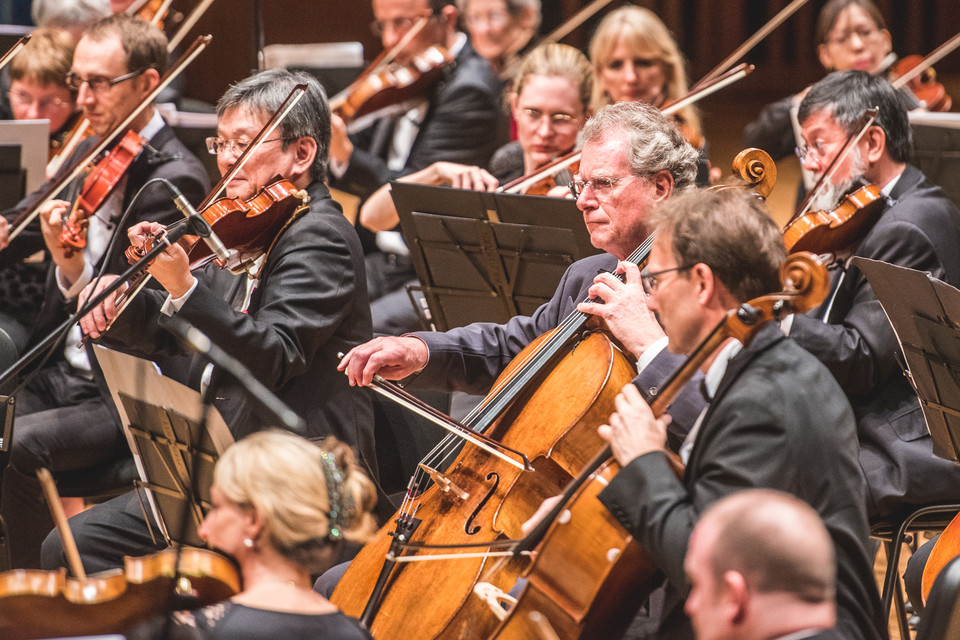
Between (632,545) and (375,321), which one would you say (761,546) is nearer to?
(632,545)


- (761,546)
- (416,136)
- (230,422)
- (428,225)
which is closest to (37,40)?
(416,136)

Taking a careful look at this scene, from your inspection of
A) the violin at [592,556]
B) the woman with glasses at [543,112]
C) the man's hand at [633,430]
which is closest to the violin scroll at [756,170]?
the violin at [592,556]

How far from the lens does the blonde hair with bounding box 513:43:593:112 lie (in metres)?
4.15

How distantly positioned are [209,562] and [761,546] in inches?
32.2

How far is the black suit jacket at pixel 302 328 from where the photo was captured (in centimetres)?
263

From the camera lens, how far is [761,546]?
150 cm

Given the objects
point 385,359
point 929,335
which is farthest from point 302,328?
point 929,335

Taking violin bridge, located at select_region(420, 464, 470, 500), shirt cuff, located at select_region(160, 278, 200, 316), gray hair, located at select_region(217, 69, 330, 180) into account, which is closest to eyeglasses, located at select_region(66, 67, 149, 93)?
gray hair, located at select_region(217, 69, 330, 180)

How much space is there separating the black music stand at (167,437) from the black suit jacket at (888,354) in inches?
57.1

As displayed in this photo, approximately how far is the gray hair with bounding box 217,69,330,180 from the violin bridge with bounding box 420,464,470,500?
0.98 metres

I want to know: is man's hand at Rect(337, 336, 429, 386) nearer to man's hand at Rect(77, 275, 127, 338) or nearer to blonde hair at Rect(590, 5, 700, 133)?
man's hand at Rect(77, 275, 127, 338)

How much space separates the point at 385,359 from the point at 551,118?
5.70 feet

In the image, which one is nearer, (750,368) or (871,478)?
(750,368)

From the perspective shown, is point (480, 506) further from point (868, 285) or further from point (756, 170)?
point (868, 285)
